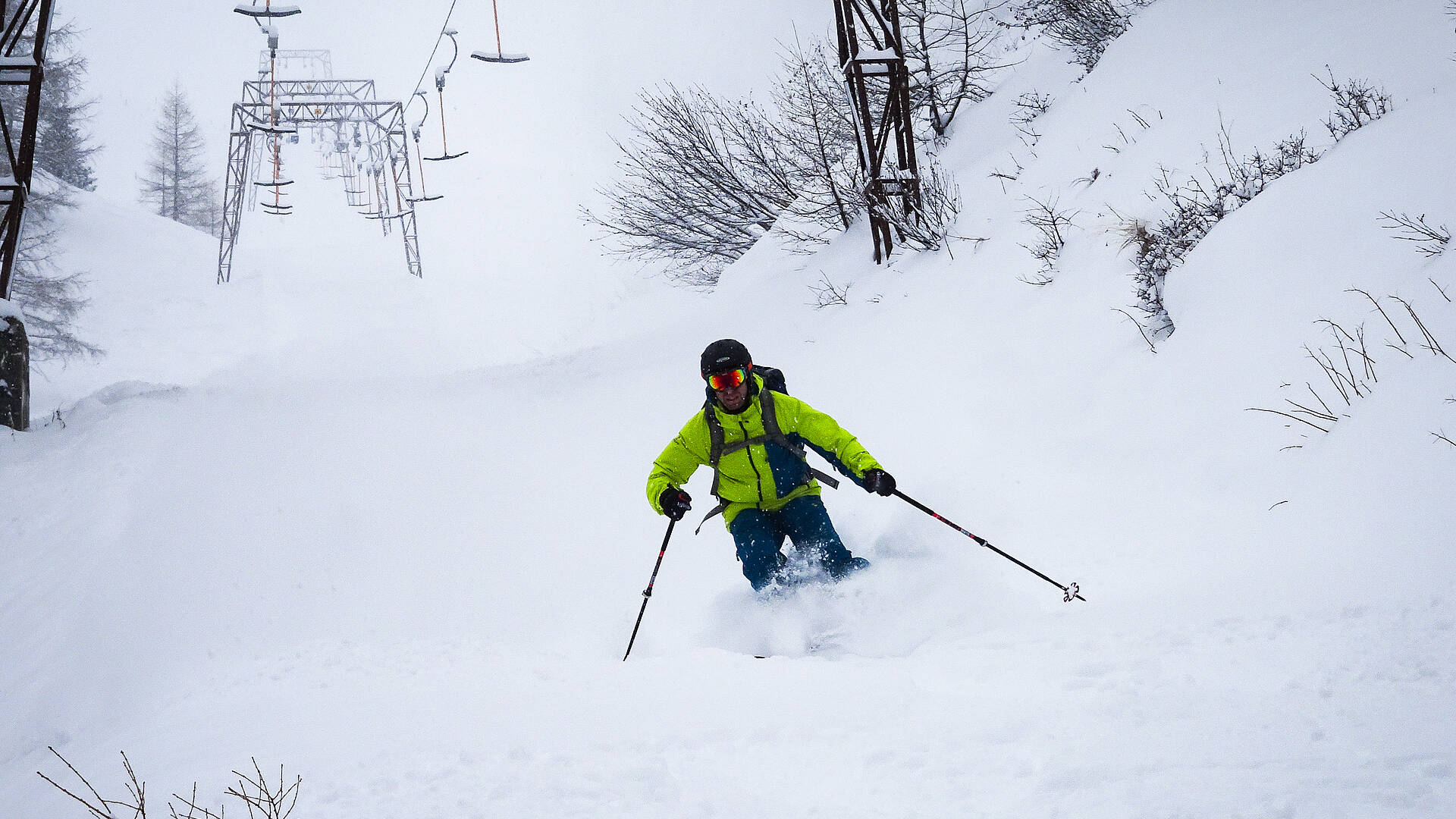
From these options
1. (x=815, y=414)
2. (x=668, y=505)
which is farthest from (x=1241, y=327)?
(x=668, y=505)

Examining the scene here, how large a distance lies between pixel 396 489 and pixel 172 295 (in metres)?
19.4

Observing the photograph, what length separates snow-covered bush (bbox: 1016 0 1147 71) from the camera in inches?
417

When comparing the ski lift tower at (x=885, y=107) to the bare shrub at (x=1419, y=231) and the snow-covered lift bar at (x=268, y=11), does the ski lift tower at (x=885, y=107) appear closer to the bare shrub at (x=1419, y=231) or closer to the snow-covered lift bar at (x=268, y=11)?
the bare shrub at (x=1419, y=231)

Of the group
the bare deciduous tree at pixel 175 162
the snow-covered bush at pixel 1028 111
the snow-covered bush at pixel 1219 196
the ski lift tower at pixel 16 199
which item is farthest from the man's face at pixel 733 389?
the bare deciduous tree at pixel 175 162

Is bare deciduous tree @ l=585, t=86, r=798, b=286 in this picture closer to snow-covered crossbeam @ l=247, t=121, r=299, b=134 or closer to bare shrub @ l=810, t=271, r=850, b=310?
bare shrub @ l=810, t=271, r=850, b=310

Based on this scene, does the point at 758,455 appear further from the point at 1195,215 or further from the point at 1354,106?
the point at 1354,106

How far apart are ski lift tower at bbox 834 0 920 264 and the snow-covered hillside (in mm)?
908

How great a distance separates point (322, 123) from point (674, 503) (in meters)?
26.7

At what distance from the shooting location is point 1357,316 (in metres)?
4.13

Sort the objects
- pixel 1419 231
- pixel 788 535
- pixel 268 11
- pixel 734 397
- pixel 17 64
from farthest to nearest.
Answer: pixel 268 11
pixel 17 64
pixel 788 535
pixel 734 397
pixel 1419 231

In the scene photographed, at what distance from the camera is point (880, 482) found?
415cm

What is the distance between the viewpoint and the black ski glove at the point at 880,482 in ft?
13.6

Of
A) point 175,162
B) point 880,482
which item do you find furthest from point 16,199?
point 175,162

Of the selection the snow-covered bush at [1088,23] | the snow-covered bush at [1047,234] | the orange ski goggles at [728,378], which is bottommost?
the orange ski goggles at [728,378]
